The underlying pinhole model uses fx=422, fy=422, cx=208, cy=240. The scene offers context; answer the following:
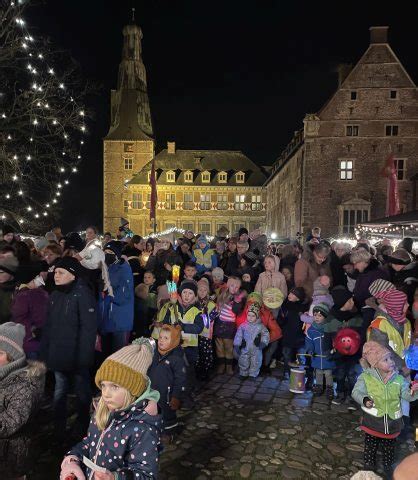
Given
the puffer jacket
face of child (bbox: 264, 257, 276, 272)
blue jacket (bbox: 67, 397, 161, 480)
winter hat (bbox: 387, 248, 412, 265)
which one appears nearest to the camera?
blue jacket (bbox: 67, 397, 161, 480)

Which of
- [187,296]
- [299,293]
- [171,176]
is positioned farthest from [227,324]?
[171,176]

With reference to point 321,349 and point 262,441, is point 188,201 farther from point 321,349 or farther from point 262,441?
point 262,441

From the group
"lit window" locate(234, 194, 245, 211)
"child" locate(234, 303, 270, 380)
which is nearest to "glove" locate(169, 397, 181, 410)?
"child" locate(234, 303, 270, 380)

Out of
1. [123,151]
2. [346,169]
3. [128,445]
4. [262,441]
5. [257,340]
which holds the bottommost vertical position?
[262,441]

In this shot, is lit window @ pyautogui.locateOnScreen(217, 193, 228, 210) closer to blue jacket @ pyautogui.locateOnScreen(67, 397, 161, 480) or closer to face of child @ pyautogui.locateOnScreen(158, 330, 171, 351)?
face of child @ pyautogui.locateOnScreen(158, 330, 171, 351)

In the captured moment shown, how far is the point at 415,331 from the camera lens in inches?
228

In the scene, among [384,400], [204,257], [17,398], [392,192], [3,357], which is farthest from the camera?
[392,192]

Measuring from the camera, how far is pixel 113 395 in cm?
251

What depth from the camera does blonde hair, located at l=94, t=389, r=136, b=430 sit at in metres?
2.51

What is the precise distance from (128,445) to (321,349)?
13.8 ft

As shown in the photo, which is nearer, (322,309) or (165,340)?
(165,340)

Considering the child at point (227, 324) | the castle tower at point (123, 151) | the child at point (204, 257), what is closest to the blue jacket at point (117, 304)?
the child at point (227, 324)

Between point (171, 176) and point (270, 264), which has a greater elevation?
point (171, 176)

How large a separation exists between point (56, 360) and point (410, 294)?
5.00 metres
